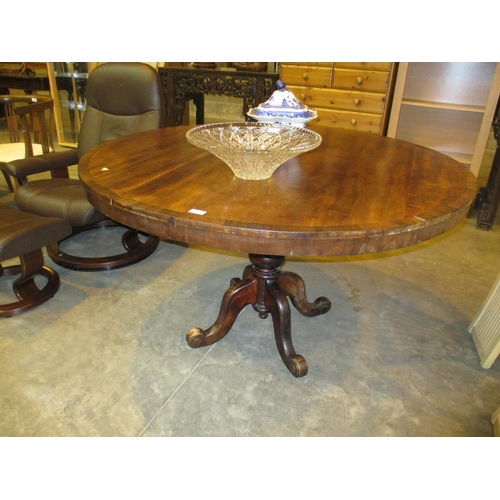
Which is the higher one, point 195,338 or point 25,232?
point 25,232

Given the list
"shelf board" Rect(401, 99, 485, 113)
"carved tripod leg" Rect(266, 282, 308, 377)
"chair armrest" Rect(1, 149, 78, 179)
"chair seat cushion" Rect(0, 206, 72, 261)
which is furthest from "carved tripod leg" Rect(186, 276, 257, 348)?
"shelf board" Rect(401, 99, 485, 113)

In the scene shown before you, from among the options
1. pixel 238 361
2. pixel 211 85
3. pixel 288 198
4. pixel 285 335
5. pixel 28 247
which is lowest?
pixel 238 361

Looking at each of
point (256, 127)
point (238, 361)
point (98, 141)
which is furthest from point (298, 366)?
point (98, 141)

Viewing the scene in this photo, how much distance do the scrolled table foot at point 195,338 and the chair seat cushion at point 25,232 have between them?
733 mm

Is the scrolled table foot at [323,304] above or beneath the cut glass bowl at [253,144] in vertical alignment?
beneath

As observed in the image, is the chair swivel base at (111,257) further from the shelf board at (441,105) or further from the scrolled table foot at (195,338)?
the shelf board at (441,105)

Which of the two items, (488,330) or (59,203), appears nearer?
(488,330)

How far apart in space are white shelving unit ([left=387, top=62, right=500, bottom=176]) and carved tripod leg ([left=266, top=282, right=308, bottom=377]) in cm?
219

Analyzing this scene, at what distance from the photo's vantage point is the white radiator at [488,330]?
1.57 metres

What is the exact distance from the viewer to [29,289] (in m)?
1.88

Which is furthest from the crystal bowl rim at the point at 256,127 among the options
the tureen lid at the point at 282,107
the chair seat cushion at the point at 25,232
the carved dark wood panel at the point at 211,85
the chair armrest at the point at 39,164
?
the carved dark wood panel at the point at 211,85

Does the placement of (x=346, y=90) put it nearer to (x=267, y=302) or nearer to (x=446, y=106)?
(x=446, y=106)

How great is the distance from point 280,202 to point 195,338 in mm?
757

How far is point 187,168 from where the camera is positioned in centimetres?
135
